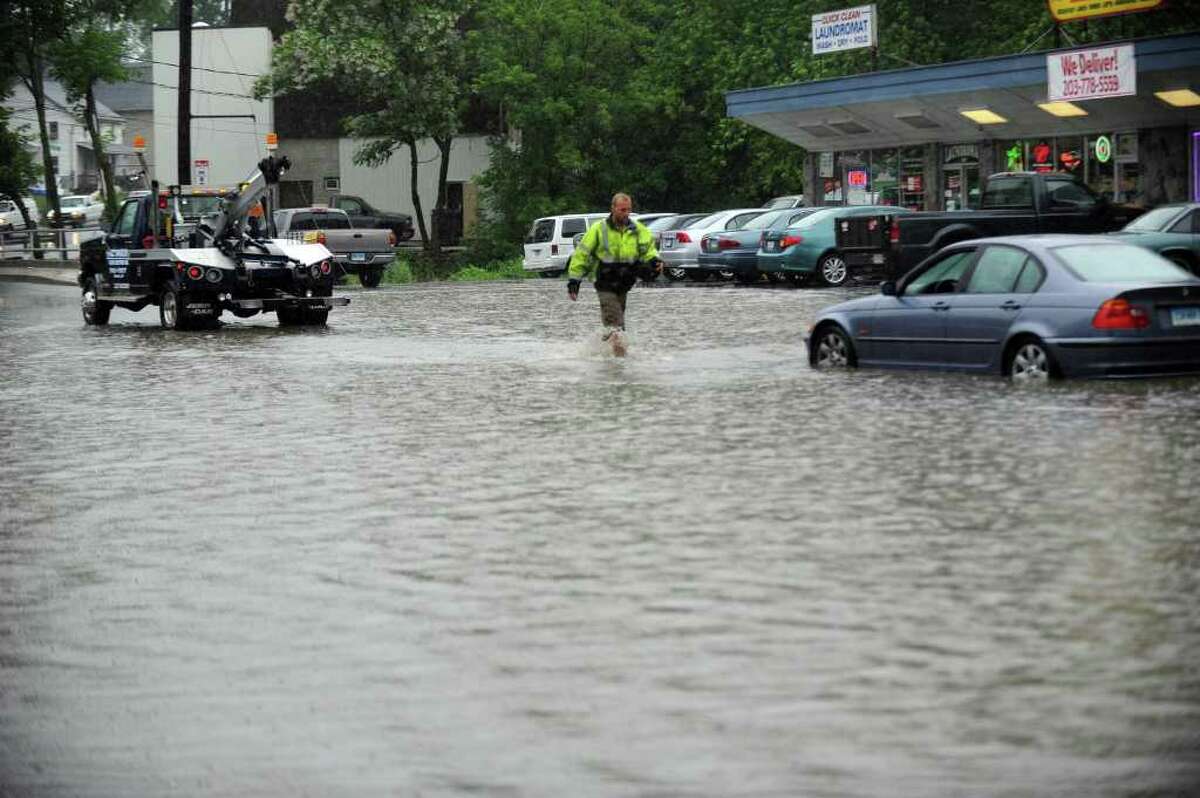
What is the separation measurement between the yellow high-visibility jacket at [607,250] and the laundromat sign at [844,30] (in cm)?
3240

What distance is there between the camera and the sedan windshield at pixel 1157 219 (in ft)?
84.6

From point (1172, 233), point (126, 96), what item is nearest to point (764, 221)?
point (1172, 233)

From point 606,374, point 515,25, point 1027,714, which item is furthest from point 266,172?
point 515,25

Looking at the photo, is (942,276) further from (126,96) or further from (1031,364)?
(126,96)

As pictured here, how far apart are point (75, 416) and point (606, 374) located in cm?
517

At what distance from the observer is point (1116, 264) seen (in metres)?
17.4

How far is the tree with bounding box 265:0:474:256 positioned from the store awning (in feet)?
45.7

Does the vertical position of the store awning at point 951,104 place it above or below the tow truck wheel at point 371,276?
above

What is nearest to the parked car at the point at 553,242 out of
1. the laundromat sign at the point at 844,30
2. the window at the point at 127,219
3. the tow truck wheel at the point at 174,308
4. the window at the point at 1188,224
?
the laundromat sign at the point at 844,30

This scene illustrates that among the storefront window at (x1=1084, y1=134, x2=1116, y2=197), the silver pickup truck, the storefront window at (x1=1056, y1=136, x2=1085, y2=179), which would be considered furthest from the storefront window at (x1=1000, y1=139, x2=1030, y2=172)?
the silver pickup truck

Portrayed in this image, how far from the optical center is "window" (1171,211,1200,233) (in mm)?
25500

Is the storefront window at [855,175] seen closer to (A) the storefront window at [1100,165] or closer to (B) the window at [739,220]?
(A) the storefront window at [1100,165]

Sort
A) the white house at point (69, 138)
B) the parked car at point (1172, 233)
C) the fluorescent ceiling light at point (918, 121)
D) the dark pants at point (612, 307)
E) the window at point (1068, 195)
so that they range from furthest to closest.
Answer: the white house at point (69, 138) < the fluorescent ceiling light at point (918, 121) < the window at point (1068, 195) < the parked car at point (1172, 233) < the dark pants at point (612, 307)

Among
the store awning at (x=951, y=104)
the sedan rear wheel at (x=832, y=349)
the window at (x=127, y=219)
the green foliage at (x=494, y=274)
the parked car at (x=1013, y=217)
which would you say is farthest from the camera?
the green foliage at (x=494, y=274)
